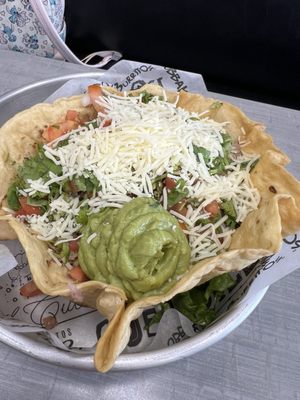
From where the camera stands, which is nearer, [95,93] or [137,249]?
[137,249]

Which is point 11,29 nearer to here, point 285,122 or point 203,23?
point 203,23

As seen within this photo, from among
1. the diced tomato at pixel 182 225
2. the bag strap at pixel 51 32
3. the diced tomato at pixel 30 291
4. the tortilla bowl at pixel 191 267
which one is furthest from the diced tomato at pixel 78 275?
the bag strap at pixel 51 32

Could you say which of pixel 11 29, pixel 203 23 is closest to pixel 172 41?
pixel 203 23

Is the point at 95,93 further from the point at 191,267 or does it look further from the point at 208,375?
the point at 208,375

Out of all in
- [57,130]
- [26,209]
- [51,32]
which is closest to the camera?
[26,209]

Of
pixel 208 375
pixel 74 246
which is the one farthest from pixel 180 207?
pixel 208 375

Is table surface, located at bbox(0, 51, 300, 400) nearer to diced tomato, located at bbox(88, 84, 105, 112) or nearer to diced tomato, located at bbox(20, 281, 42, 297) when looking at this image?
diced tomato, located at bbox(20, 281, 42, 297)

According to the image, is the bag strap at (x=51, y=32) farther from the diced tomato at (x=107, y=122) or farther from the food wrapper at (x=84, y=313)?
the food wrapper at (x=84, y=313)
